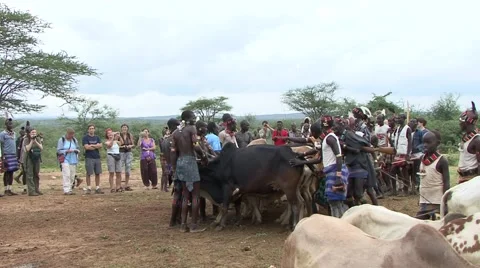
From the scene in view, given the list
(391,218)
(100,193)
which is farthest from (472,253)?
(100,193)

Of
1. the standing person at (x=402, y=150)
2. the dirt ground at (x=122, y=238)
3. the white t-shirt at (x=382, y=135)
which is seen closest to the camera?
the dirt ground at (x=122, y=238)

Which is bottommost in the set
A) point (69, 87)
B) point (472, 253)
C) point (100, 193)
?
point (100, 193)

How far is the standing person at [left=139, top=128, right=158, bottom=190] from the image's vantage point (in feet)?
48.9

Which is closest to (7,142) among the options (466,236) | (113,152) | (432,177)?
(113,152)

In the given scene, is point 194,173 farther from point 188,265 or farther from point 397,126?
point 397,126

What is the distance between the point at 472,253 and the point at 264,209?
6889 millimetres

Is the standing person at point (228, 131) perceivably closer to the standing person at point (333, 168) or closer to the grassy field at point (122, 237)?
the grassy field at point (122, 237)

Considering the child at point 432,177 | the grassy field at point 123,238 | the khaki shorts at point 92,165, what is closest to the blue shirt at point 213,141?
the grassy field at point 123,238

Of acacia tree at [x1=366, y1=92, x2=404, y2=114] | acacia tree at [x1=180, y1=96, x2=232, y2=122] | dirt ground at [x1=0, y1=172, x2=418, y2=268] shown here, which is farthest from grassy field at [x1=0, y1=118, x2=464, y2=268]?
acacia tree at [x1=180, y1=96, x2=232, y2=122]

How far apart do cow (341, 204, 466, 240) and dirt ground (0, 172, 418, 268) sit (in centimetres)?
277

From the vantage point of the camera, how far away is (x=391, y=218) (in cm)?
392

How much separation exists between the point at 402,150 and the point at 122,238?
6416mm

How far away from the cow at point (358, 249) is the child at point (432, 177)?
9.99 ft

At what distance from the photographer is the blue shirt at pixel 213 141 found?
10645mm
